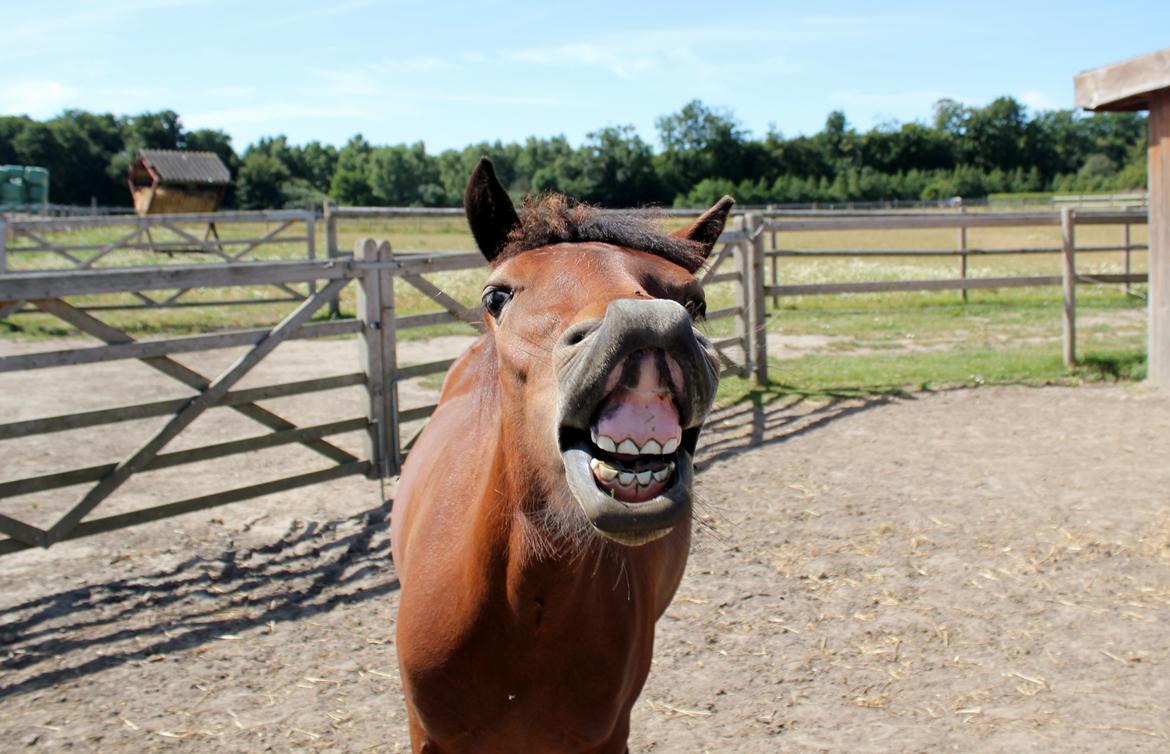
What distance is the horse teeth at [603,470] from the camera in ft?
5.21

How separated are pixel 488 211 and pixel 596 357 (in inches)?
31.8

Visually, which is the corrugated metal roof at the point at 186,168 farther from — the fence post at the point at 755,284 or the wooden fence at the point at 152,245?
the fence post at the point at 755,284

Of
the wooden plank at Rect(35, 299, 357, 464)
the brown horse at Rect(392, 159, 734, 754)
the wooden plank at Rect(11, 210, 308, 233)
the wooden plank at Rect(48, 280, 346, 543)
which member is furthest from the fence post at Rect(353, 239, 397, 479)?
the wooden plank at Rect(11, 210, 308, 233)

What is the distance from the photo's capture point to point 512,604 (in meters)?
2.00

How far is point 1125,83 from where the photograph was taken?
8.78m

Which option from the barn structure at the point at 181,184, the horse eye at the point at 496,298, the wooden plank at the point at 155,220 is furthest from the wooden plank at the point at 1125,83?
the barn structure at the point at 181,184

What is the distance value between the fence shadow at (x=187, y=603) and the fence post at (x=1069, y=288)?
8.08 metres

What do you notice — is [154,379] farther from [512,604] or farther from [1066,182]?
[1066,182]

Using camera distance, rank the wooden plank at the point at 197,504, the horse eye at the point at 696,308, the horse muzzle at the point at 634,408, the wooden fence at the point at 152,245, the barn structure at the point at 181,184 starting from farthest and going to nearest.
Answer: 1. the barn structure at the point at 181,184
2. the wooden fence at the point at 152,245
3. the wooden plank at the point at 197,504
4. the horse eye at the point at 696,308
5. the horse muzzle at the point at 634,408

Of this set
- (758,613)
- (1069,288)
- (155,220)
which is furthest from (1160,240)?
(155,220)

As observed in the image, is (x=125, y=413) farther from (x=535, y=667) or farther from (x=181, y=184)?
(x=181, y=184)

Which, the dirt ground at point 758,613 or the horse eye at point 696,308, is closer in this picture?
the horse eye at point 696,308

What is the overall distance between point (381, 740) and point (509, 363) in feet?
6.75

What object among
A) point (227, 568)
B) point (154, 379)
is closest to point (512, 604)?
point (227, 568)
